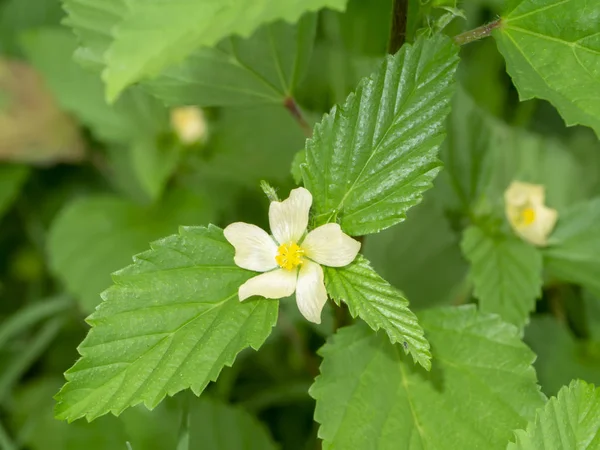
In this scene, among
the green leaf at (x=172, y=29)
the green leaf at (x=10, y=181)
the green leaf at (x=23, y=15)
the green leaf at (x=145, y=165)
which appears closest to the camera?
the green leaf at (x=172, y=29)

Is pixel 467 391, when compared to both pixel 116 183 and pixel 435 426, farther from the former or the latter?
pixel 116 183

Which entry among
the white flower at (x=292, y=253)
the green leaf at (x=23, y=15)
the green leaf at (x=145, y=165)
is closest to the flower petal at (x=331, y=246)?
the white flower at (x=292, y=253)

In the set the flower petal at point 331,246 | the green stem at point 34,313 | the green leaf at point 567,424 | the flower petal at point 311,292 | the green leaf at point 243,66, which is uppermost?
the green leaf at point 243,66

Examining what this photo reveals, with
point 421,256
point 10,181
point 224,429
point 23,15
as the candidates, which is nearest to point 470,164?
point 421,256

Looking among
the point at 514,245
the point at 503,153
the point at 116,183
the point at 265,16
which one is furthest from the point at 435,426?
the point at 116,183

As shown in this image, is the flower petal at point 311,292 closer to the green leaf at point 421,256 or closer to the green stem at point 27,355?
the green leaf at point 421,256

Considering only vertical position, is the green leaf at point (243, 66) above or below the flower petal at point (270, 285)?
above
